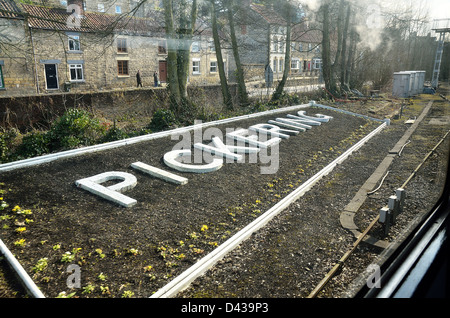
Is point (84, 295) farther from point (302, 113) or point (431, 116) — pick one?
point (431, 116)

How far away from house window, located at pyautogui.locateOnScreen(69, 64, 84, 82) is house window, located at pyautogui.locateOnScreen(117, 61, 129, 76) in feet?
Answer: 11.3

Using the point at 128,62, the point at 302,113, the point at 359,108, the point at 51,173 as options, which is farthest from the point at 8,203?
the point at 128,62

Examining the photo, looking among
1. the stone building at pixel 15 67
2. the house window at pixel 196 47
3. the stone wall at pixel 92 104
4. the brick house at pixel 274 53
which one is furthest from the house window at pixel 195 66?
the stone wall at pixel 92 104

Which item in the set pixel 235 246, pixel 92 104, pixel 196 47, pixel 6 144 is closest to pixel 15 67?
pixel 92 104

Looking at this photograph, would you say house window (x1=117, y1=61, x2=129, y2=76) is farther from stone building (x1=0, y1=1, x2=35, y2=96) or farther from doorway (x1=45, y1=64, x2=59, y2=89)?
stone building (x1=0, y1=1, x2=35, y2=96)

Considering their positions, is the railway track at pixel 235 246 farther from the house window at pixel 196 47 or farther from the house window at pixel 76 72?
the house window at pixel 196 47

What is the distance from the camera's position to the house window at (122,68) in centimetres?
2914

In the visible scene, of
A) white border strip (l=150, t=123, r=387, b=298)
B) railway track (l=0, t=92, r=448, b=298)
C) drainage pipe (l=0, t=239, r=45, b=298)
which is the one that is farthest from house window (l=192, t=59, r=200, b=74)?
drainage pipe (l=0, t=239, r=45, b=298)

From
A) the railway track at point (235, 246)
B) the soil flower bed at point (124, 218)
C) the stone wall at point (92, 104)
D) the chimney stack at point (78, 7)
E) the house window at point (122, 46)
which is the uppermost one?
the chimney stack at point (78, 7)

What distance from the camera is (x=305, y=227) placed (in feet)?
17.4

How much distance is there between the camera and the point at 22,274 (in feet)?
11.6

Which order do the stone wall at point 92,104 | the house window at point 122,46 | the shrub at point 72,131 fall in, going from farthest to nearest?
the house window at point 122,46 → the stone wall at point 92,104 → the shrub at point 72,131

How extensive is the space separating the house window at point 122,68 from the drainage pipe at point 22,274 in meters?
27.5

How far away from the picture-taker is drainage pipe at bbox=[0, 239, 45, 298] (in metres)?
3.29
